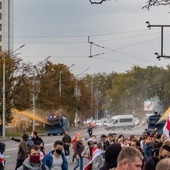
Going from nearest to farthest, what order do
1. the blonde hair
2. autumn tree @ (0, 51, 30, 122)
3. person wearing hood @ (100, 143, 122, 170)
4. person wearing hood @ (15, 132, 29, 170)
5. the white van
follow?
the blonde hair → person wearing hood @ (100, 143, 122, 170) → person wearing hood @ (15, 132, 29, 170) → autumn tree @ (0, 51, 30, 122) → the white van

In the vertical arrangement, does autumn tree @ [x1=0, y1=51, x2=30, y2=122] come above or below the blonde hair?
above

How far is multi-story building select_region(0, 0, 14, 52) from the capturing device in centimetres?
14088

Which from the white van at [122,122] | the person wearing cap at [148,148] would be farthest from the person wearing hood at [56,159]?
the white van at [122,122]

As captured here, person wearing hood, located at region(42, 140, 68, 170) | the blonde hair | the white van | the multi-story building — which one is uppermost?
the multi-story building

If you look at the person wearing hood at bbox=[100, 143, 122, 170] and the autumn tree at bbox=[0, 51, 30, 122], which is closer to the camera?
the person wearing hood at bbox=[100, 143, 122, 170]

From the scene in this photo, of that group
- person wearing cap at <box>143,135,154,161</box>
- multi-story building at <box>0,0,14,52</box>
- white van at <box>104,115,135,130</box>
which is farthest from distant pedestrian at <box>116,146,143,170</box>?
multi-story building at <box>0,0,14,52</box>

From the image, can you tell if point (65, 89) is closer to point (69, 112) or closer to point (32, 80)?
point (69, 112)

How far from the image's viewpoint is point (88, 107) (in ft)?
415

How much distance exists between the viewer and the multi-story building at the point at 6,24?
462 ft

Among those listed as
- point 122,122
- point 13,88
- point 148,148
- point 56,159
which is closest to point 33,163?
point 56,159

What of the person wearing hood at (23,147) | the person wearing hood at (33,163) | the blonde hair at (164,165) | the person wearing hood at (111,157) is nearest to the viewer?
the blonde hair at (164,165)

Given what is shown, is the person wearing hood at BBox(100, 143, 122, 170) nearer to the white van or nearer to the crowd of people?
the crowd of people

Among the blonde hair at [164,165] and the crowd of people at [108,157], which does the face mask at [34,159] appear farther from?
the blonde hair at [164,165]

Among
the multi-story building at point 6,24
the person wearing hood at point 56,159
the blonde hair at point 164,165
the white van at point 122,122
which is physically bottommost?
the person wearing hood at point 56,159
